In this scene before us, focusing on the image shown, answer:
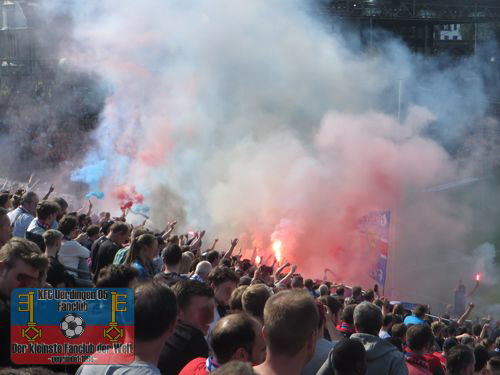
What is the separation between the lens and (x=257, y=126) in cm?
2002

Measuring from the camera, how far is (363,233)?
16.4 metres

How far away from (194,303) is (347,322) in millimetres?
1790

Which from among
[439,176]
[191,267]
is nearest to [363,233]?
[439,176]

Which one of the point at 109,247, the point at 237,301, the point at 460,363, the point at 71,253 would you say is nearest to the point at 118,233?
the point at 109,247

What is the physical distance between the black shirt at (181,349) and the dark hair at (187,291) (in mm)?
110

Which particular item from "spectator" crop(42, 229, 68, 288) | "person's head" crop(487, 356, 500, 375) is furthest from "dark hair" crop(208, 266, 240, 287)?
"person's head" crop(487, 356, 500, 375)

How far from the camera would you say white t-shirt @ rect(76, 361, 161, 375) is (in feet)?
9.24

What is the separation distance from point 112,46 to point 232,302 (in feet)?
54.4

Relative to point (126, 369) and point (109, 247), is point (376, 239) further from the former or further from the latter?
point (126, 369)

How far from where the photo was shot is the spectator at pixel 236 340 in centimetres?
308

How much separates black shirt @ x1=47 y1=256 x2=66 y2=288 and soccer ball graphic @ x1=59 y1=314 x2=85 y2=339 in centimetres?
111

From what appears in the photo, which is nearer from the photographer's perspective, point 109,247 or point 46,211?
point 46,211

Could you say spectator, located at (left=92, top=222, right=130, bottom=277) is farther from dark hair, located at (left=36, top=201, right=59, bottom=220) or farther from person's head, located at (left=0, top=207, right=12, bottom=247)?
person's head, located at (left=0, top=207, right=12, bottom=247)

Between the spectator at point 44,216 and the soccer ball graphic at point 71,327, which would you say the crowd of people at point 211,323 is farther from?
the soccer ball graphic at point 71,327
